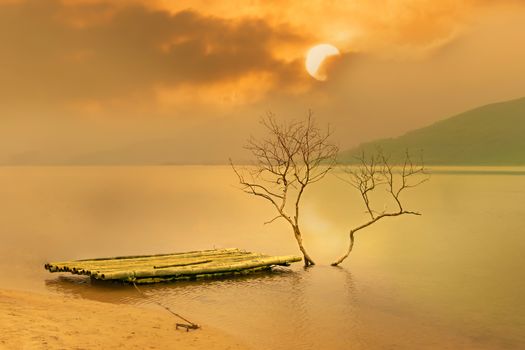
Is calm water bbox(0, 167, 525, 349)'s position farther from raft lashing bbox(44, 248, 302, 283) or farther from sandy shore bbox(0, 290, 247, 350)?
sandy shore bbox(0, 290, 247, 350)

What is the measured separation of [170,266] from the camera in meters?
25.4

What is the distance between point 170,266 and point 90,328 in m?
10.9

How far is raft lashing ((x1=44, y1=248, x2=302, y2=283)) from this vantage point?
929 inches

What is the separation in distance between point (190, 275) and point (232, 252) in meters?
5.70

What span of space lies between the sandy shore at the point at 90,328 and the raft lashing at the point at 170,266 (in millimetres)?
4729

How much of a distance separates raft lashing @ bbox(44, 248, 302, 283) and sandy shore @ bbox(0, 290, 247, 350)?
473 cm

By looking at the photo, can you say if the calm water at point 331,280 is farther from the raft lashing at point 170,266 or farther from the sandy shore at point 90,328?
the sandy shore at point 90,328

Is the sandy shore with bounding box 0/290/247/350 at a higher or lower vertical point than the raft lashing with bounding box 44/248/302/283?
lower

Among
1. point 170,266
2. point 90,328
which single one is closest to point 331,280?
point 170,266

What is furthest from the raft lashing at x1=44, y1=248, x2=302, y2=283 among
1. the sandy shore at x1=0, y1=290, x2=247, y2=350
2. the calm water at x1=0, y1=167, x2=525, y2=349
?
the sandy shore at x1=0, y1=290, x2=247, y2=350

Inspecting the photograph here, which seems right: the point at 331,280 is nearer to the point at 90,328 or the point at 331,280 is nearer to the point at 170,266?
the point at 170,266

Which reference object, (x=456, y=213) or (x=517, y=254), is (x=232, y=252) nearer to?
(x=517, y=254)

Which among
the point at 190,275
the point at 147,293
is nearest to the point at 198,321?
the point at 147,293

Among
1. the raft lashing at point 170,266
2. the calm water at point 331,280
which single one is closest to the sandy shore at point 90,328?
the calm water at point 331,280
